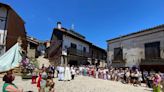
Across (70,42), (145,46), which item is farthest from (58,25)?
(145,46)

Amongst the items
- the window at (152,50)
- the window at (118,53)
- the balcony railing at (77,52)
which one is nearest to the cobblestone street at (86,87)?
the window at (152,50)

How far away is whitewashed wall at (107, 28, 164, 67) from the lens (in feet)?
87.7

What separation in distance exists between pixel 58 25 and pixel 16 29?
9.88 m

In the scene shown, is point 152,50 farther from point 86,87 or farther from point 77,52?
point 77,52

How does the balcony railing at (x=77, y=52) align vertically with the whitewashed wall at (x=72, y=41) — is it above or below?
below

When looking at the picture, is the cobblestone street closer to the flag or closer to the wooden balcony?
the flag

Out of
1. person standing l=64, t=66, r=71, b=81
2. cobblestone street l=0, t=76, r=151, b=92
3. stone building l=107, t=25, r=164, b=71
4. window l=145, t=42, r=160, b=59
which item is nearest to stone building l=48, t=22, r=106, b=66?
stone building l=107, t=25, r=164, b=71

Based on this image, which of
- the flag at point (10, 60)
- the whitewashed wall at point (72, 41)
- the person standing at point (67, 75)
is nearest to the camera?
the flag at point (10, 60)

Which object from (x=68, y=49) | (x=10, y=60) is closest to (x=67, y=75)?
(x=10, y=60)

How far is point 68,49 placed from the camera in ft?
124

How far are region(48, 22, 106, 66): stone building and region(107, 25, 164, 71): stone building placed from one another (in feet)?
23.1

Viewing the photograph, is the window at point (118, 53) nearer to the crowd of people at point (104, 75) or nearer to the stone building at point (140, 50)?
the stone building at point (140, 50)

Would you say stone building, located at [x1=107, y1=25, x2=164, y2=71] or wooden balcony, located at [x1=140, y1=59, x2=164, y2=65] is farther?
stone building, located at [x1=107, y1=25, x2=164, y2=71]

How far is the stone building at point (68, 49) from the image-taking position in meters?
37.2
